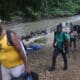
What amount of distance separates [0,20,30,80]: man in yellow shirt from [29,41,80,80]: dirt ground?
4009 millimetres

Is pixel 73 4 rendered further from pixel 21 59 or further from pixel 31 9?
pixel 21 59

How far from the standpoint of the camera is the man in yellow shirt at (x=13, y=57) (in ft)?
17.5

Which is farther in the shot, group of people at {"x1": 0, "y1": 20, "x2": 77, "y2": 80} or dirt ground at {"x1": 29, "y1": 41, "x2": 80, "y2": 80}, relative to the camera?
dirt ground at {"x1": 29, "y1": 41, "x2": 80, "y2": 80}

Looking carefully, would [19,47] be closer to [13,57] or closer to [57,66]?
[13,57]

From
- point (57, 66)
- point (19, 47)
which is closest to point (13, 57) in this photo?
point (19, 47)

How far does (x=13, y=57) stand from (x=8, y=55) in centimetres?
8

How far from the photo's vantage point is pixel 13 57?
5402 mm

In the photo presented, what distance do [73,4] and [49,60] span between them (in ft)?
106

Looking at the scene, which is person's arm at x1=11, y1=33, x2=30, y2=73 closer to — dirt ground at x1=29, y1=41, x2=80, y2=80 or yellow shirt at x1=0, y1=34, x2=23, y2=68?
yellow shirt at x1=0, y1=34, x2=23, y2=68

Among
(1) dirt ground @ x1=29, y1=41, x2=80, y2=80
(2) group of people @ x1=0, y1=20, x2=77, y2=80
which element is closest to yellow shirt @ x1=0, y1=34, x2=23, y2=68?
(2) group of people @ x1=0, y1=20, x2=77, y2=80

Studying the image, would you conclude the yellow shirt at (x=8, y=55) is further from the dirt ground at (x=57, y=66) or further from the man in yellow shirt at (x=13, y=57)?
the dirt ground at (x=57, y=66)

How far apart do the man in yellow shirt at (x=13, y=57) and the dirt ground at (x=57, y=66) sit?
13.2ft

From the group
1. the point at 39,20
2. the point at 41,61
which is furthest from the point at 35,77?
the point at 39,20

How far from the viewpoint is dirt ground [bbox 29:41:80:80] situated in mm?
9625
